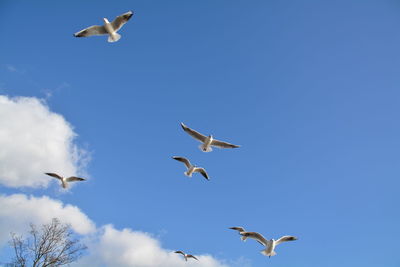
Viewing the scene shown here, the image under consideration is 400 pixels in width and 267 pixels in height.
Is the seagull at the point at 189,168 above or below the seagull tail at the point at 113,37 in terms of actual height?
below

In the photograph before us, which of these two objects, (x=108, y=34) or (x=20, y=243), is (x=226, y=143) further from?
(x=20, y=243)

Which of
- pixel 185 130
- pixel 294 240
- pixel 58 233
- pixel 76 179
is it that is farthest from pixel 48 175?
pixel 294 240

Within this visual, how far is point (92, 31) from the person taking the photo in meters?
12.5

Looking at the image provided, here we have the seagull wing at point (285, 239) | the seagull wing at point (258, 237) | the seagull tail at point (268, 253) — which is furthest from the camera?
the seagull wing at point (258, 237)

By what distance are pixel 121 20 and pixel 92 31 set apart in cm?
119

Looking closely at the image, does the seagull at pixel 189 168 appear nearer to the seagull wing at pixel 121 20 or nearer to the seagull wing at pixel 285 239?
the seagull wing at pixel 285 239

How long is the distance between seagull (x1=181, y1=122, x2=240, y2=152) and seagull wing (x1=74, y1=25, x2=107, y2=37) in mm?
5170

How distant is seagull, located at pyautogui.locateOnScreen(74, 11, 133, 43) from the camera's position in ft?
39.7

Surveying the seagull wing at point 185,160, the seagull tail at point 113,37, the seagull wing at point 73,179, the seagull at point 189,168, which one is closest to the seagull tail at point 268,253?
the seagull at point 189,168

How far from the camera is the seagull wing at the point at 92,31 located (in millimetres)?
12084

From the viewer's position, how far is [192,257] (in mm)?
21281

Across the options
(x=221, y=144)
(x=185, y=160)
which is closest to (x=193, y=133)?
(x=221, y=144)

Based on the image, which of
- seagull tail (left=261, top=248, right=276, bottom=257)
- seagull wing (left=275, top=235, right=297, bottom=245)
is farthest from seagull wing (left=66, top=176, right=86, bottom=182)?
seagull wing (left=275, top=235, right=297, bottom=245)

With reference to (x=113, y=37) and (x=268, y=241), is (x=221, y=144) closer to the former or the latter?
(x=268, y=241)
